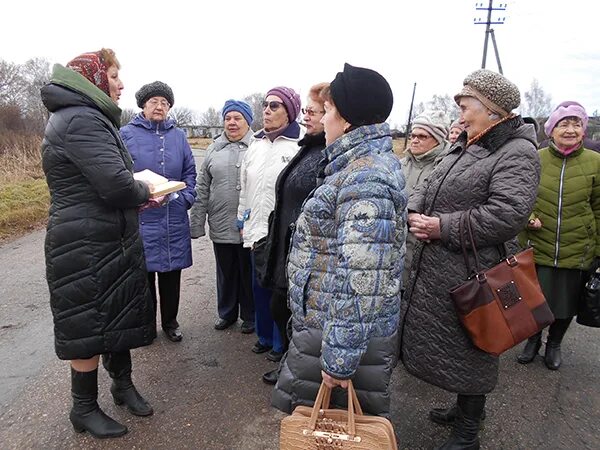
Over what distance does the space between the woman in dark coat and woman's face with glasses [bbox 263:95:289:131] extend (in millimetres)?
1046

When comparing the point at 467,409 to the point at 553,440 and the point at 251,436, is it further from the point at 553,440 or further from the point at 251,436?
the point at 251,436

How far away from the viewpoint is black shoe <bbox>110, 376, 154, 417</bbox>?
290 centimetres

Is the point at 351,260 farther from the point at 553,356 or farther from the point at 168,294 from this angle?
the point at 553,356

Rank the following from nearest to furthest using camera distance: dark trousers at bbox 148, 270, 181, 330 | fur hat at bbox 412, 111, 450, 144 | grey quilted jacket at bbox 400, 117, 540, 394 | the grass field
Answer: grey quilted jacket at bbox 400, 117, 540, 394 → fur hat at bbox 412, 111, 450, 144 → dark trousers at bbox 148, 270, 181, 330 → the grass field

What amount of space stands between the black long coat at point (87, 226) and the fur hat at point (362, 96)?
1.24 metres

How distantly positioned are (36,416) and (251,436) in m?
1.30

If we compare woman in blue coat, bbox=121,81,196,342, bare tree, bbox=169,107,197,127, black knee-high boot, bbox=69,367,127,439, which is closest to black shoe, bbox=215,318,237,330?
woman in blue coat, bbox=121,81,196,342

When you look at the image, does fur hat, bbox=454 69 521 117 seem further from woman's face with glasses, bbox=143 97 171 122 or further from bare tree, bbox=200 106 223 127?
bare tree, bbox=200 106 223 127

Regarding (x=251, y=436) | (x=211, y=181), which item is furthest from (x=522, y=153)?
(x=211, y=181)

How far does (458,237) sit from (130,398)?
216 cm

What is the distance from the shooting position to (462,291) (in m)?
2.24

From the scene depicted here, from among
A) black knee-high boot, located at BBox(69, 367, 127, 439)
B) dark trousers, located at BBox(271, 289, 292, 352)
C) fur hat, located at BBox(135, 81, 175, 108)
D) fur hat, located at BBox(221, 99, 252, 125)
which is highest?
fur hat, located at BBox(135, 81, 175, 108)

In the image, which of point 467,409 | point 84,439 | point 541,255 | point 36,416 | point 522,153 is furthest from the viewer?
point 541,255

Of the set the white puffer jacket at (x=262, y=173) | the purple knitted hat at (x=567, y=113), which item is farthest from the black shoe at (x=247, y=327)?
the purple knitted hat at (x=567, y=113)
